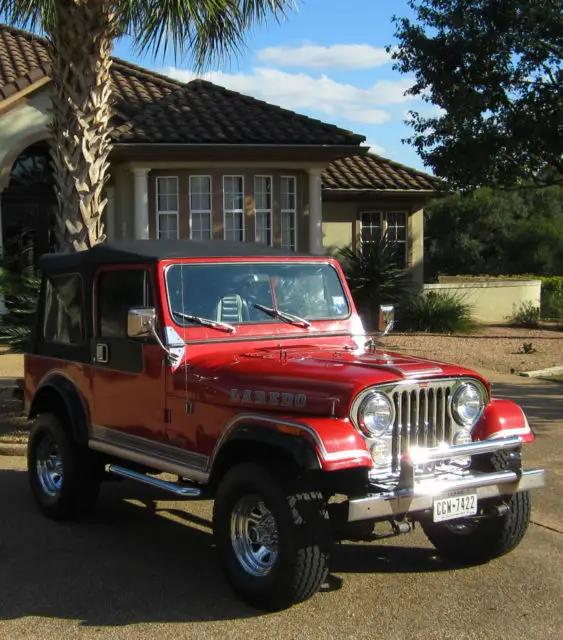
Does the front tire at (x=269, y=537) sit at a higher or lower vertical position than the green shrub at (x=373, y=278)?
lower

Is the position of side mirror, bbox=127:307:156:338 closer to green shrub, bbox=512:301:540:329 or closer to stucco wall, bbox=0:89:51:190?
stucco wall, bbox=0:89:51:190

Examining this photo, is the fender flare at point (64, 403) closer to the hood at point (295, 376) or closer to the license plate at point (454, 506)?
the hood at point (295, 376)

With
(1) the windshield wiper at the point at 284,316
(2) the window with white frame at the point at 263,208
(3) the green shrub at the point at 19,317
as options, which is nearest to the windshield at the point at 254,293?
(1) the windshield wiper at the point at 284,316

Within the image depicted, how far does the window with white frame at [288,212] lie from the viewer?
1811 cm

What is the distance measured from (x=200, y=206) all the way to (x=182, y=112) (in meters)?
2.00

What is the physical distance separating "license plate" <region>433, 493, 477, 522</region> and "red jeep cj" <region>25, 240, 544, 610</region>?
0.01m

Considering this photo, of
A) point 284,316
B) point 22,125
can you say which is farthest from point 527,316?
point 284,316

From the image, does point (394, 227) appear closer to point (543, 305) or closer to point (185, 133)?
point (543, 305)

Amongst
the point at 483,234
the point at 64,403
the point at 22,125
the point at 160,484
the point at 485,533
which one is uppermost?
the point at 22,125

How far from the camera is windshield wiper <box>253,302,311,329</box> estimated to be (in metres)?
5.93

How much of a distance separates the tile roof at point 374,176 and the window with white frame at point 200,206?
379 cm

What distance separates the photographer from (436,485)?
457 cm

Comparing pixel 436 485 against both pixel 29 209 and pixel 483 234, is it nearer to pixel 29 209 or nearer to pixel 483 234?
pixel 29 209

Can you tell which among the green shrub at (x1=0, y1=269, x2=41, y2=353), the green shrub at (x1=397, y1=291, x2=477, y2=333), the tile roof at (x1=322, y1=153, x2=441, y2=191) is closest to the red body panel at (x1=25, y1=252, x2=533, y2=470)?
the green shrub at (x1=0, y1=269, x2=41, y2=353)
